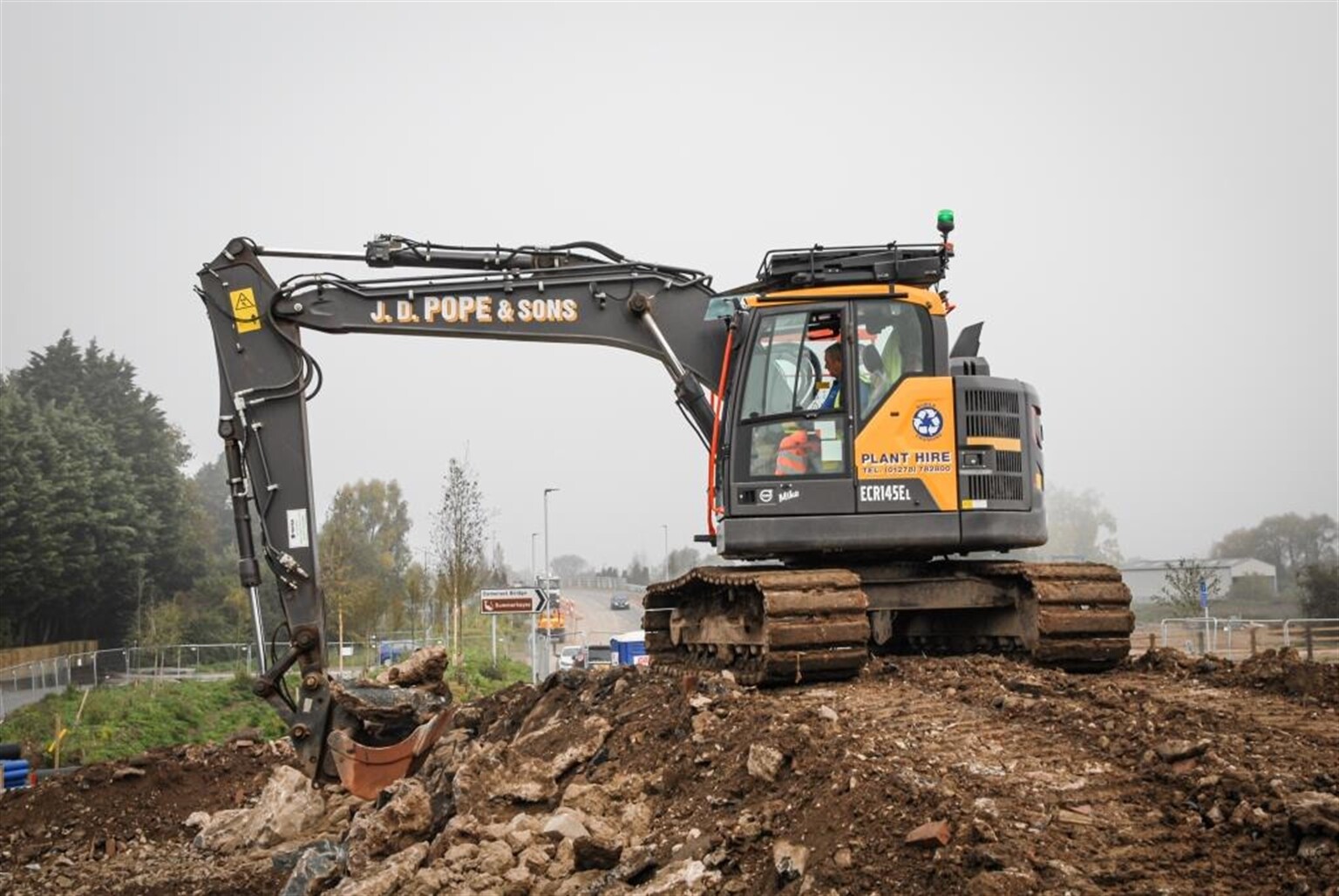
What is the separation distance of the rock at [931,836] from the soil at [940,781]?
0.03 meters

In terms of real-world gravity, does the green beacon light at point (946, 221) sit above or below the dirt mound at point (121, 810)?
above

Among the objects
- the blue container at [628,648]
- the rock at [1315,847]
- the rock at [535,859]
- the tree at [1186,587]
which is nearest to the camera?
the rock at [1315,847]

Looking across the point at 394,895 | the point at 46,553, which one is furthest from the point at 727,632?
the point at 46,553

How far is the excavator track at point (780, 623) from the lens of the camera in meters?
10.9

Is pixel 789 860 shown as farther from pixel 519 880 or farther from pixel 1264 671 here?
pixel 1264 671

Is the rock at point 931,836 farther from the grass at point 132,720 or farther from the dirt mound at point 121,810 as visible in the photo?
the grass at point 132,720

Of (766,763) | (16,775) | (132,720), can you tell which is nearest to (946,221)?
(766,763)

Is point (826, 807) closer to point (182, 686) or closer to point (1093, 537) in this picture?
point (182, 686)

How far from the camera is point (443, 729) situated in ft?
46.9

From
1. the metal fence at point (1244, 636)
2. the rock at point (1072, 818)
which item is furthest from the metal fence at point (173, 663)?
the rock at point (1072, 818)

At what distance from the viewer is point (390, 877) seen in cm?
964

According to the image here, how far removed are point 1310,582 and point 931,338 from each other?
31292 mm

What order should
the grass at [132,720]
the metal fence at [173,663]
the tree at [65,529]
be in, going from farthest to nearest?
the tree at [65,529] → the metal fence at [173,663] → the grass at [132,720]

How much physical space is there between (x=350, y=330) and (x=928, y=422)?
5748 mm
